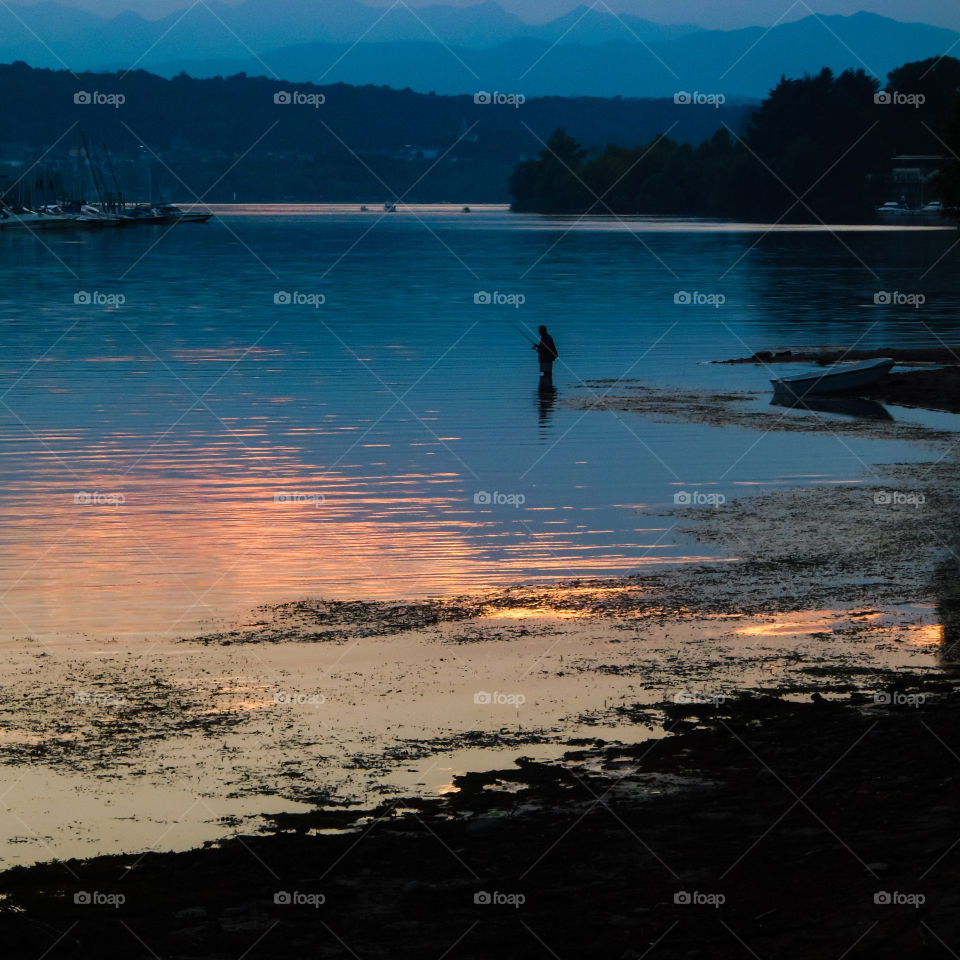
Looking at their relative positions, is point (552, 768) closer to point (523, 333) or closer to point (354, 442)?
point (354, 442)

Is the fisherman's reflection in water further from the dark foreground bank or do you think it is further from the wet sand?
the dark foreground bank

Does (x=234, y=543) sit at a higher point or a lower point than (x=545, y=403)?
lower

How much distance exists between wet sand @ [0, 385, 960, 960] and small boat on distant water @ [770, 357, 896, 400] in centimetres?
1663

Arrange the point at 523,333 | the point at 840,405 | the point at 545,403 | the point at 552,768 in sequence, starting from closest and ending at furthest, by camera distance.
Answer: the point at 552,768 < the point at 840,405 < the point at 545,403 < the point at 523,333

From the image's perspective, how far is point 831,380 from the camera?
36.0m

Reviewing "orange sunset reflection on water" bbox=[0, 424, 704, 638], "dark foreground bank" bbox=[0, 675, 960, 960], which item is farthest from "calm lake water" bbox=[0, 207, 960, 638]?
"dark foreground bank" bbox=[0, 675, 960, 960]

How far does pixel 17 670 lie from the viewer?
14.5m

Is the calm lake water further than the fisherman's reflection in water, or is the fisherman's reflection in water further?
the fisherman's reflection in water

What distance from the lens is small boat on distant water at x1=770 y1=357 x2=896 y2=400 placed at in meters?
35.4

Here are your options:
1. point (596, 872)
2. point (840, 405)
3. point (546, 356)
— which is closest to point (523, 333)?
point (546, 356)

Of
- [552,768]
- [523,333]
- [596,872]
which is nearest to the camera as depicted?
[596,872]

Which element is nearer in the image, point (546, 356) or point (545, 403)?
point (545, 403)

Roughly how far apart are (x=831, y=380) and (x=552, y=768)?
25.6 meters

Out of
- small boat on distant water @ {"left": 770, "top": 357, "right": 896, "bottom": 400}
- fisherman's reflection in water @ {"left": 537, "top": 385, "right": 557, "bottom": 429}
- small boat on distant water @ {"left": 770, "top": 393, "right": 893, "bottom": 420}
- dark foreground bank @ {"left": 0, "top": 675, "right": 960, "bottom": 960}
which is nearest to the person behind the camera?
dark foreground bank @ {"left": 0, "top": 675, "right": 960, "bottom": 960}
